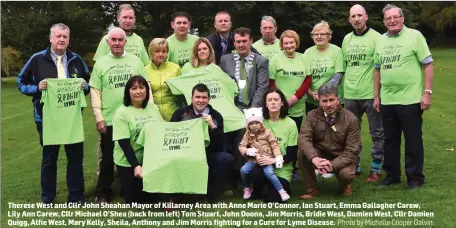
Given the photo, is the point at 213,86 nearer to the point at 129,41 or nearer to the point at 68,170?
the point at 129,41

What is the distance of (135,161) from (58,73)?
1.59 metres

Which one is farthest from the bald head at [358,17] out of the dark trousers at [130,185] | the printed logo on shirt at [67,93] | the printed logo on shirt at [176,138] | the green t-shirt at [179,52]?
the printed logo on shirt at [67,93]

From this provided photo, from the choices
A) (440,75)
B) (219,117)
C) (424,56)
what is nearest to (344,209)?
(219,117)

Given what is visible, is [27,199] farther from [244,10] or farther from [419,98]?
[244,10]

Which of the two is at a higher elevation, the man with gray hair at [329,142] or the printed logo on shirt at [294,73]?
the printed logo on shirt at [294,73]

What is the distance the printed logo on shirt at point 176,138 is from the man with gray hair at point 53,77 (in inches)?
51.8

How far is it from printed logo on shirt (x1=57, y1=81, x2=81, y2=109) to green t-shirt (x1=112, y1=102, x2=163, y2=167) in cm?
68

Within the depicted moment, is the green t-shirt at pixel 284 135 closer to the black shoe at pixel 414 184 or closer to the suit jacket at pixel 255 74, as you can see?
the suit jacket at pixel 255 74

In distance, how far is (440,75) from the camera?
27469 mm

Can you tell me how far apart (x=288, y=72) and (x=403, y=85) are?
165 cm

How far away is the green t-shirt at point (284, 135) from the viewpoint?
670 cm

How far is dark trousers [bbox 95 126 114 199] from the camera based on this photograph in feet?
23.3

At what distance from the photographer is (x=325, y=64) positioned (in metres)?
7.70

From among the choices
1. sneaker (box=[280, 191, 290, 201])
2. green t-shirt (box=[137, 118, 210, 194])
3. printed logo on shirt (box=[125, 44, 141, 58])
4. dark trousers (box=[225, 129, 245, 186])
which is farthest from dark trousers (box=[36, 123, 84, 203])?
sneaker (box=[280, 191, 290, 201])
